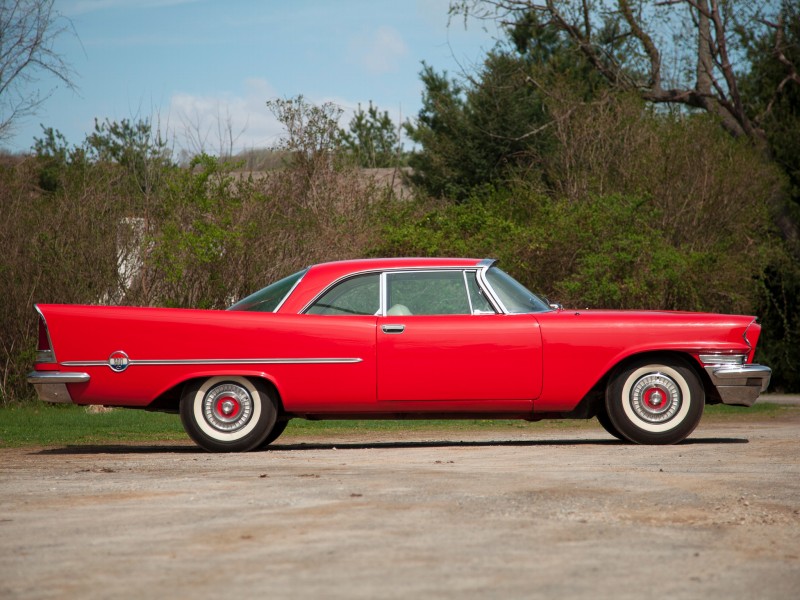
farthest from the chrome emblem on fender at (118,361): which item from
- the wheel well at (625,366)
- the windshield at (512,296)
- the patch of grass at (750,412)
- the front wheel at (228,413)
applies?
the patch of grass at (750,412)

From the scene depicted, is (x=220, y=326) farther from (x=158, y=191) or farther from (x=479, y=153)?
(x=479, y=153)

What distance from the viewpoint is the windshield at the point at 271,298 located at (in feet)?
33.5

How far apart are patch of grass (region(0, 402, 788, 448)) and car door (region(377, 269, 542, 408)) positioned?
320 cm

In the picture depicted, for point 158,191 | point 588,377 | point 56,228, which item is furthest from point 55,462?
point 158,191

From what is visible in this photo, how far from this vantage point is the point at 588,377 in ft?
33.0

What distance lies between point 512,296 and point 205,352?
2.57 metres

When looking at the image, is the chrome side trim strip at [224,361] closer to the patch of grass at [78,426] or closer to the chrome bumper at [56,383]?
the chrome bumper at [56,383]

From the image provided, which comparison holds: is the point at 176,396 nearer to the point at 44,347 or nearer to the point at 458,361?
the point at 44,347

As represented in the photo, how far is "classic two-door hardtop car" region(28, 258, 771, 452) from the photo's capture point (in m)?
9.88

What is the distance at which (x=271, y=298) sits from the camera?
1029cm

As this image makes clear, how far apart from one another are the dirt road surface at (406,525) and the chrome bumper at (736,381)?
2.53 ft

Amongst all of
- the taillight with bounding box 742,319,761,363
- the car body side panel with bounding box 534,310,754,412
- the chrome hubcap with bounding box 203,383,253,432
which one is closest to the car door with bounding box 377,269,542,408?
the car body side panel with bounding box 534,310,754,412

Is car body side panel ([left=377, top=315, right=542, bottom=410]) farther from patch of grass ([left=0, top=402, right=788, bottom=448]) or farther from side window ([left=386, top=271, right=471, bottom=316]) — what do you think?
patch of grass ([left=0, top=402, right=788, bottom=448])

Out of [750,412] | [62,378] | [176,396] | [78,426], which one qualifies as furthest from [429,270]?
[750,412]
